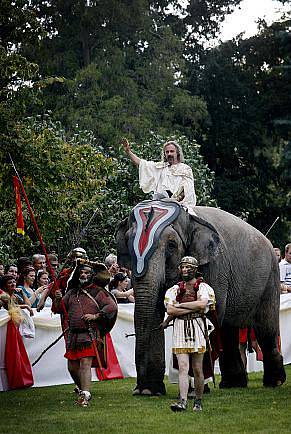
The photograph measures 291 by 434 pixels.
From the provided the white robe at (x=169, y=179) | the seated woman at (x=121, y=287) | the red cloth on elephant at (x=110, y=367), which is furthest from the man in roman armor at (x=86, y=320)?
the seated woman at (x=121, y=287)

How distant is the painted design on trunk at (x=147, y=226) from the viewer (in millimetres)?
14664

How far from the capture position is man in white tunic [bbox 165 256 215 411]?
43.1 feet

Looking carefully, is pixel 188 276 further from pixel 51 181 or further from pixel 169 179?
pixel 51 181

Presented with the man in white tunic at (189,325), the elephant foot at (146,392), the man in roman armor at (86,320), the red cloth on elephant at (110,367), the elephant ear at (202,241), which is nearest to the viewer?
the man in white tunic at (189,325)

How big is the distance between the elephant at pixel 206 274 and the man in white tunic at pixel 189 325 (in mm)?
1136

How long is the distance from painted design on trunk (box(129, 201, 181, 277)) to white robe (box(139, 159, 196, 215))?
0.85m

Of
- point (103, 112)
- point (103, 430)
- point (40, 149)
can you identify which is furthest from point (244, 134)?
point (103, 430)

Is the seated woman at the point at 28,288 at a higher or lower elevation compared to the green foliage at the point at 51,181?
lower

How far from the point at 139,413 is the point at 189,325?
1151mm

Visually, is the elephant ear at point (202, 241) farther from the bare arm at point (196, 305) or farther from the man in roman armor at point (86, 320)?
the bare arm at point (196, 305)

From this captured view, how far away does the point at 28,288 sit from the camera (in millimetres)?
18078

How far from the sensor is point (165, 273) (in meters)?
14.9

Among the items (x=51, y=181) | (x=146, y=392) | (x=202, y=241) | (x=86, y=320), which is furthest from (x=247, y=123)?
(x=86, y=320)

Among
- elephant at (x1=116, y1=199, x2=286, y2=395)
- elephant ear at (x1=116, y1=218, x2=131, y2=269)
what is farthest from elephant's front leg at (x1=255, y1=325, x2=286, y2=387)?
elephant ear at (x1=116, y1=218, x2=131, y2=269)
